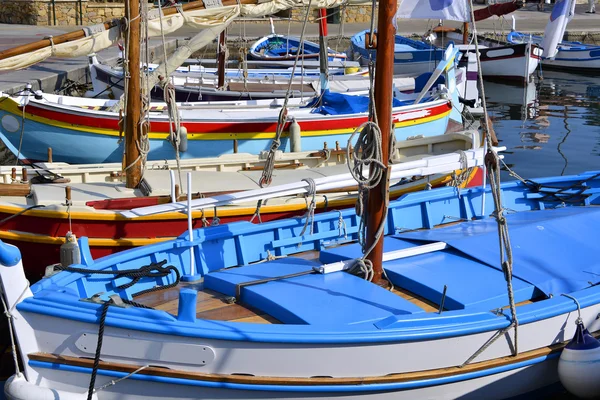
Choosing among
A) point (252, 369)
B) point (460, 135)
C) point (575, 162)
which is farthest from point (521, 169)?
point (252, 369)

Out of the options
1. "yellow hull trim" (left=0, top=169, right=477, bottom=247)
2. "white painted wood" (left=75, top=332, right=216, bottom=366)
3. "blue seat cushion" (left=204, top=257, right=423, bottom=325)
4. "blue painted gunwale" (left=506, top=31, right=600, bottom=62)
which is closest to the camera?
"white painted wood" (left=75, top=332, right=216, bottom=366)

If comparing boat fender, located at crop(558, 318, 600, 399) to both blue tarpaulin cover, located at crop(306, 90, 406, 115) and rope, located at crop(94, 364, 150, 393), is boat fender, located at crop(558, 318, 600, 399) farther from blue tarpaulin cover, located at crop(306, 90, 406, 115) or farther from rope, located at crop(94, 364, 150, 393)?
blue tarpaulin cover, located at crop(306, 90, 406, 115)

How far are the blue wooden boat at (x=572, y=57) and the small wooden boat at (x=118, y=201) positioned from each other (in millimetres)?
21425

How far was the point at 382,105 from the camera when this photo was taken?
6648mm

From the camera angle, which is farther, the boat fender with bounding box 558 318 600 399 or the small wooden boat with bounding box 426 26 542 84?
the small wooden boat with bounding box 426 26 542 84

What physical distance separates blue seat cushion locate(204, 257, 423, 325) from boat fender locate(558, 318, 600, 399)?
1.29 meters

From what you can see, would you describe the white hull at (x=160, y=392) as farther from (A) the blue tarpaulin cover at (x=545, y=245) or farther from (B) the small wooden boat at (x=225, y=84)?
(B) the small wooden boat at (x=225, y=84)

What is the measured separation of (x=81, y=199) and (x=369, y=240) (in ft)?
15.2

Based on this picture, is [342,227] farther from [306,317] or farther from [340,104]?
[340,104]

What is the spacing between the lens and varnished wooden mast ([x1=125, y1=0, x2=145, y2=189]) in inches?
407

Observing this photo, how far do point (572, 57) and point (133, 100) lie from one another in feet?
82.5

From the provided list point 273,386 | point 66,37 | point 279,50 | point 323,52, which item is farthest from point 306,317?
point 279,50

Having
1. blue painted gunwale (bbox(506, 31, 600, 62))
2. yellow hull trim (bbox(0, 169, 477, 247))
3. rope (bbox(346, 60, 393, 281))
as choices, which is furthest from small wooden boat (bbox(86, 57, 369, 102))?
blue painted gunwale (bbox(506, 31, 600, 62))

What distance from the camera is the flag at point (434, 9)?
8.01 metres
